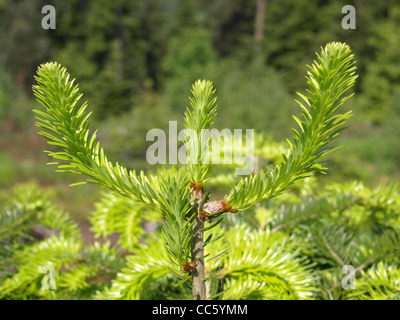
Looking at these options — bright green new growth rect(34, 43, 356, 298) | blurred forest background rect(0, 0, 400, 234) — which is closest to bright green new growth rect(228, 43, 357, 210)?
bright green new growth rect(34, 43, 356, 298)

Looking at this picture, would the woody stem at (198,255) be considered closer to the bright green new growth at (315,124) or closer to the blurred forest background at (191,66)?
the bright green new growth at (315,124)

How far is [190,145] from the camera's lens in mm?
491

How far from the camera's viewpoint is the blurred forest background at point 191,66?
819 cm

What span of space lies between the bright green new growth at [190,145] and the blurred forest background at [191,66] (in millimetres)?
6148

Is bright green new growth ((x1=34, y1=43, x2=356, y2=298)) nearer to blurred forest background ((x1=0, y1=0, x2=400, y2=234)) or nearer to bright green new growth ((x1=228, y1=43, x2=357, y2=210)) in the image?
bright green new growth ((x1=228, y1=43, x2=357, y2=210))

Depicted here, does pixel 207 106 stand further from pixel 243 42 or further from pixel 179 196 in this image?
pixel 243 42

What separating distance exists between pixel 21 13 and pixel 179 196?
1496 centimetres

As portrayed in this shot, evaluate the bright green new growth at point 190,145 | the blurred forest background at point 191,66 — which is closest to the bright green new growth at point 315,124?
the bright green new growth at point 190,145

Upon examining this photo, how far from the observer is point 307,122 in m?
0.45

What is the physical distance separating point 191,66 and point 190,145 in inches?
543

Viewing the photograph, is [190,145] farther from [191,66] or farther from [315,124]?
[191,66]

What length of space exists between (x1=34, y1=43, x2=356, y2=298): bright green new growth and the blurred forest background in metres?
6.15

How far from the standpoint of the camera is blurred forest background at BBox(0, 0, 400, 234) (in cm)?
819
